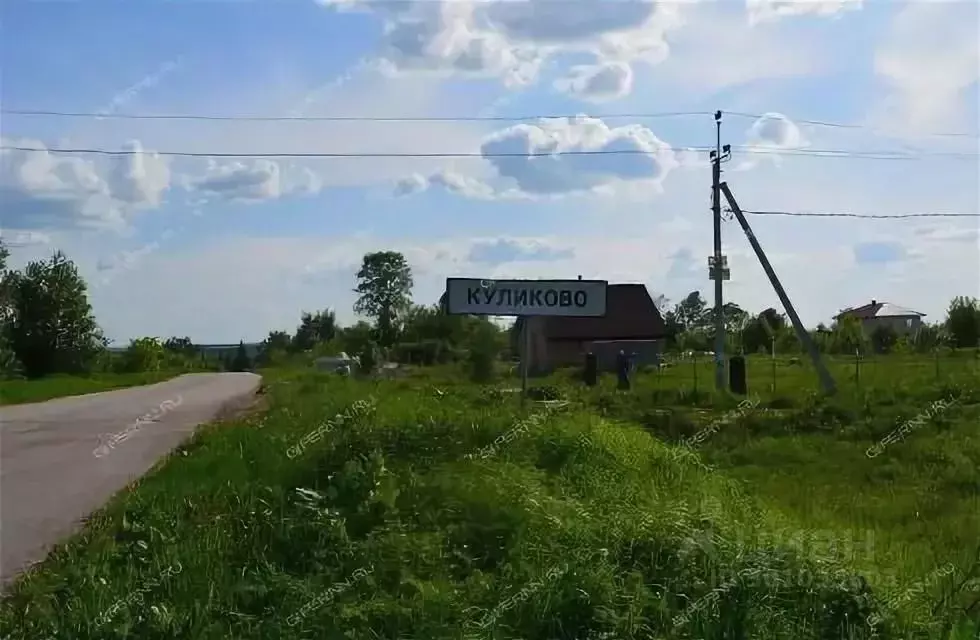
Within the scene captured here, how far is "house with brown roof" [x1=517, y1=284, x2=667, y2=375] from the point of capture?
1900 inches

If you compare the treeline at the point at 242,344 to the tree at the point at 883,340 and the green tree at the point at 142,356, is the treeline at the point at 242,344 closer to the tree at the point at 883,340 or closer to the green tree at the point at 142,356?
the green tree at the point at 142,356

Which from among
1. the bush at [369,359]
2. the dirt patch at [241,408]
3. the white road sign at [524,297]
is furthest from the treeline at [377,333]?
the white road sign at [524,297]

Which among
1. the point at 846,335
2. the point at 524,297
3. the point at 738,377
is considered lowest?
the point at 738,377

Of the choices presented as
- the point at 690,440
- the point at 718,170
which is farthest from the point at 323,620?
the point at 718,170

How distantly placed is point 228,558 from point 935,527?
20.4 ft

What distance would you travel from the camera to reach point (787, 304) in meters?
26.2

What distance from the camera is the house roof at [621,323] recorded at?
173ft

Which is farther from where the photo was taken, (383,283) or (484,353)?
(383,283)

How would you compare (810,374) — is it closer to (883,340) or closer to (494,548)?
(494,548)

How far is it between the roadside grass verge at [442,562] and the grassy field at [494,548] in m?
0.02

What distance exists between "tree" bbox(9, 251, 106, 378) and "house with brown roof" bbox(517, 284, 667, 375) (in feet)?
85.1

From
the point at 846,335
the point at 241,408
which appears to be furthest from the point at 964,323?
the point at 241,408

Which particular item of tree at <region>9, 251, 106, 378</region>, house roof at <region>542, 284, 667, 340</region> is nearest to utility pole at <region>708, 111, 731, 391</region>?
house roof at <region>542, 284, 667, 340</region>

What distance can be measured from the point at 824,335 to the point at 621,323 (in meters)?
10.1
